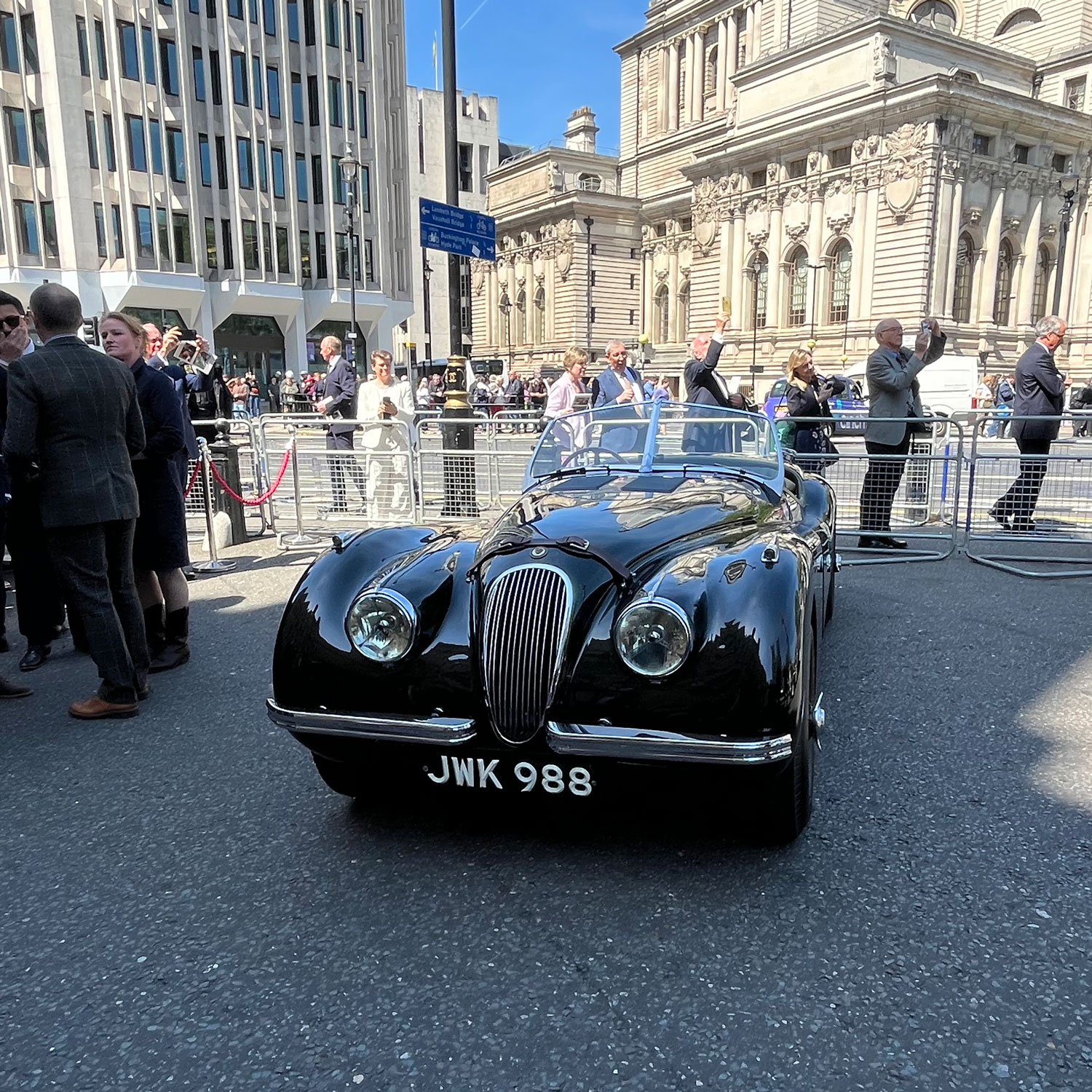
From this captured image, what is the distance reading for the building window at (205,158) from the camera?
135ft

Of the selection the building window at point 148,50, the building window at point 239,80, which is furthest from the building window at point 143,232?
the building window at point 239,80

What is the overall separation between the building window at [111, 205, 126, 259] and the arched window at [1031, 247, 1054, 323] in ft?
165

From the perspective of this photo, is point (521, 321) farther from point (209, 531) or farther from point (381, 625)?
point (381, 625)

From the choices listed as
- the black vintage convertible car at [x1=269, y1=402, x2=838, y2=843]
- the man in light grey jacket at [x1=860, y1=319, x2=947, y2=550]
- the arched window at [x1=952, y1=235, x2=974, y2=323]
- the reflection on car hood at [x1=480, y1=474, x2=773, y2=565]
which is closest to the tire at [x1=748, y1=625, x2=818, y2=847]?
the black vintage convertible car at [x1=269, y1=402, x2=838, y2=843]

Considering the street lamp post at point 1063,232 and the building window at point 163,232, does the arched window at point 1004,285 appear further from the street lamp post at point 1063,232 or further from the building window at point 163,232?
the building window at point 163,232

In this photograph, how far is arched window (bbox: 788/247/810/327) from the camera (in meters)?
55.6

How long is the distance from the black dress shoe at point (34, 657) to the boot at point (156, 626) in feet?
2.21

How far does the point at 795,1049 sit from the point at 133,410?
4.27m

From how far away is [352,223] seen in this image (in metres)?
35.9

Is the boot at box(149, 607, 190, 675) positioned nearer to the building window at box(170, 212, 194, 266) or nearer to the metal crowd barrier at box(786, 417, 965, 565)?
the metal crowd barrier at box(786, 417, 965, 565)

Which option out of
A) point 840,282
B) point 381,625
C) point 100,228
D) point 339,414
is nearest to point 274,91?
point 100,228

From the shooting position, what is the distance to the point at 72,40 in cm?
3700

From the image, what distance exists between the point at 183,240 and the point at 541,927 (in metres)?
44.3

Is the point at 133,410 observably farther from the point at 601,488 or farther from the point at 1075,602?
the point at 1075,602
